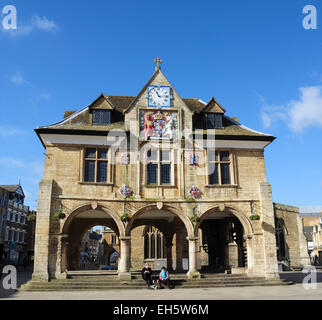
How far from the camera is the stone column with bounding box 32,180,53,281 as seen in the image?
18719mm

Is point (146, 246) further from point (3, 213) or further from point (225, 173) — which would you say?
point (3, 213)

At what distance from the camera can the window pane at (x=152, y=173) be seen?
21453 millimetres

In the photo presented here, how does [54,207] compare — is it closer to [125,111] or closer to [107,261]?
[125,111]

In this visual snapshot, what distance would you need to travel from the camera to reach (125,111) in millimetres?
21922

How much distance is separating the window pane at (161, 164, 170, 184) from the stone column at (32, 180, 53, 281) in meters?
6.56

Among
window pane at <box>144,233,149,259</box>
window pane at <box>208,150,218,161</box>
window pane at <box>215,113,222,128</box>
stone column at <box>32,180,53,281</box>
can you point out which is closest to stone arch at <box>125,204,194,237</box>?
window pane at <box>208,150,218,161</box>

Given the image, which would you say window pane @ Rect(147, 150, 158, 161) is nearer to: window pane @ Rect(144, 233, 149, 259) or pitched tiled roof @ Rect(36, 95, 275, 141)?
pitched tiled roof @ Rect(36, 95, 275, 141)

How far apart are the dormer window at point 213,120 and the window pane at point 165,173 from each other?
3.93 metres

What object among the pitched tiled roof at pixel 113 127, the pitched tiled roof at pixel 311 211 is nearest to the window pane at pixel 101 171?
the pitched tiled roof at pixel 113 127

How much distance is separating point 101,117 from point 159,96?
392cm

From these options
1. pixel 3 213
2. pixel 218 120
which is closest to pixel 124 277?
pixel 218 120

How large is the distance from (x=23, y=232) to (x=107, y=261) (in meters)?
14.2

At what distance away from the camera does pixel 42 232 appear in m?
19.3

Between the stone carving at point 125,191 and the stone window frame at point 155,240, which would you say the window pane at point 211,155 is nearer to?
the stone carving at point 125,191
